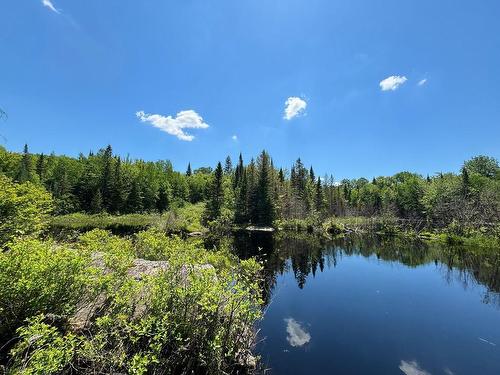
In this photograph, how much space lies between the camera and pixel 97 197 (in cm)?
5397

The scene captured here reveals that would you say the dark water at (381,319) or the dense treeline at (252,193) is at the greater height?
the dense treeline at (252,193)

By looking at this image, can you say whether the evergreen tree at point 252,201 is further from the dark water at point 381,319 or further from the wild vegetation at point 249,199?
the dark water at point 381,319

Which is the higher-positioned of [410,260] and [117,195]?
[117,195]

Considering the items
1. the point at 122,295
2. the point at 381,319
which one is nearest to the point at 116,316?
the point at 122,295

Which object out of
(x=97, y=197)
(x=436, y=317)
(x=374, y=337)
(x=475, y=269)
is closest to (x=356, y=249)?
(x=475, y=269)

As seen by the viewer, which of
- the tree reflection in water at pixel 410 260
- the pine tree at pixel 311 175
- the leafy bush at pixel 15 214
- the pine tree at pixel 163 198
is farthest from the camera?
the pine tree at pixel 311 175

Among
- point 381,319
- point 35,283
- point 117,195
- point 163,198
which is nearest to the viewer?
point 35,283

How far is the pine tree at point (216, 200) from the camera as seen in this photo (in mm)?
46562

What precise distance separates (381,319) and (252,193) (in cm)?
4074

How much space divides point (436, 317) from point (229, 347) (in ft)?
29.3

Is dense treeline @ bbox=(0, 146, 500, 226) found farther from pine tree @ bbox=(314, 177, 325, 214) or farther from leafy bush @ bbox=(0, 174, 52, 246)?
leafy bush @ bbox=(0, 174, 52, 246)

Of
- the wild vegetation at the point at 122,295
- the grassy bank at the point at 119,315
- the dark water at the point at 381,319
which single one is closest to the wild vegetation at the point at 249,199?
the wild vegetation at the point at 122,295

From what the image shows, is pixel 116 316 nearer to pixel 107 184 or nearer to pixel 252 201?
pixel 252 201

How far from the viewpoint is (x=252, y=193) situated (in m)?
50.0
